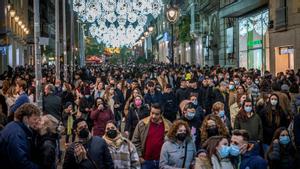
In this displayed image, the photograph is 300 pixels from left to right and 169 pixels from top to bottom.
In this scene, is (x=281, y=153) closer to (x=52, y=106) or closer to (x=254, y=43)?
(x=52, y=106)

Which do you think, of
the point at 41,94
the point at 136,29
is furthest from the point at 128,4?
the point at 41,94

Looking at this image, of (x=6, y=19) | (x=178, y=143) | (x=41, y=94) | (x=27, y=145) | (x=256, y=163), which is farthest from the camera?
(x=6, y=19)

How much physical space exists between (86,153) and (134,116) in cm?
493

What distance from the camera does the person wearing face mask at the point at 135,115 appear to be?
12.5 meters

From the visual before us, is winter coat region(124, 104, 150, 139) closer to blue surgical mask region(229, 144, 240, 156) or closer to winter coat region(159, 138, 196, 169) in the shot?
winter coat region(159, 138, 196, 169)

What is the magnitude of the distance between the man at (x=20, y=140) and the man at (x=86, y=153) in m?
0.59

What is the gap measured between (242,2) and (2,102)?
29.8m

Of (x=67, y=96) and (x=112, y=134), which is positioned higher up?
(x=67, y=96)

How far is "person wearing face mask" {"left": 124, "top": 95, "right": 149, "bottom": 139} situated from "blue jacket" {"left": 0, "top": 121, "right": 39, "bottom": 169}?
5.28 m

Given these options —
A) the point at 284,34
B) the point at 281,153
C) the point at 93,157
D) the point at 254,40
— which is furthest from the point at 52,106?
the point at 254,40

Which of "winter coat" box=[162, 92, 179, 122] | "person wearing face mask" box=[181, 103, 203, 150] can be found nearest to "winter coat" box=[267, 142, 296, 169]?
"person wearing face mask" box=[181, 103, 203, 150]

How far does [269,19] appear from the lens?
38.5 metres

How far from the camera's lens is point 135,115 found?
12.7m

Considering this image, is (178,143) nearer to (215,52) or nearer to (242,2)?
(242,2)
